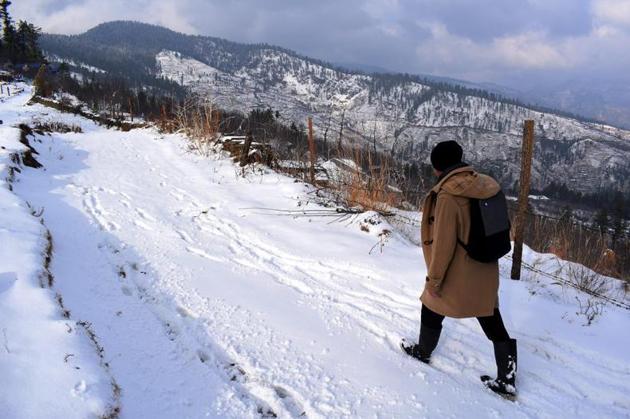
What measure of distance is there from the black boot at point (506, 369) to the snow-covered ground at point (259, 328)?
119mm

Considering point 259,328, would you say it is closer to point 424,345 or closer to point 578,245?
point 424,345

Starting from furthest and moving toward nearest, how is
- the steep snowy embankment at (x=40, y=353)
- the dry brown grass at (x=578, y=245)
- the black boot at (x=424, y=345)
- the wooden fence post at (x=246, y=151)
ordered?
the wooden fence post at (x=246, y=151), the dry brown grass at (x=578, y=245), the black boot at (x=424, y=345), the steep snowy embankment at (x=40, y=353)

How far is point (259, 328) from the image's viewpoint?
3.53 m

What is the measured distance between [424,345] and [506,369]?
586 mm

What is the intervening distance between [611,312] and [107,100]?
57549 mm

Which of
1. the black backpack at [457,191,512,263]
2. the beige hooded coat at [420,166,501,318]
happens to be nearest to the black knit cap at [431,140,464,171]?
the beige hooded coat at [420,166,501,318]

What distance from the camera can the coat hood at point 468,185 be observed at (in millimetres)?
2518

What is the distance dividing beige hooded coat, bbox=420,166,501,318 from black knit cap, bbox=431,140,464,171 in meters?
0.10

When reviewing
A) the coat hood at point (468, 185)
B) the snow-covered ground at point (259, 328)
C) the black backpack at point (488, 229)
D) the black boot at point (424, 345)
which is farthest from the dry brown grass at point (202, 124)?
the black backpack at point (488, 229)

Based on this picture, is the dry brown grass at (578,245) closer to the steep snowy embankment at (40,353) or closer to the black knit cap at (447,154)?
the black knit cap at (447,154)

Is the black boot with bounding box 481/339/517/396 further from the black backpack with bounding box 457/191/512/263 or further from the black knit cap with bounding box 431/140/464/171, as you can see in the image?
the black knit cap with bounding box 431/140/464/171

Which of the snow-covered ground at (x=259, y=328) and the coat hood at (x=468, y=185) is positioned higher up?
the coat hood at (x=468, y=185)

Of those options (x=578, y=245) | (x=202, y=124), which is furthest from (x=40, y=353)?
(x=202, y=124)

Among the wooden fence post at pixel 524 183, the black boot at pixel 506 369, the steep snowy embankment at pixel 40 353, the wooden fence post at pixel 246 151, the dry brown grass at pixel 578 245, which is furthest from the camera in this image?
the wooden fence post at pixel 246 151
